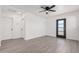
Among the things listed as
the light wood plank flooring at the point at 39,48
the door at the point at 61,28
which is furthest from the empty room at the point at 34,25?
the light wood plank flooring at the point at 39,48

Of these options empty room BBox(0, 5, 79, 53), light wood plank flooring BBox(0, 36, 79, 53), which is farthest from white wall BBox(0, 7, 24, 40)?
light wood plank flooring BBox(0, 36, 79, 53)

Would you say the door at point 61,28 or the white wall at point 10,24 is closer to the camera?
the white wall at point 10,24

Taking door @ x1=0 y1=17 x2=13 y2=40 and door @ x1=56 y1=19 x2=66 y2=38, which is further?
door @ x1=56 y1=19 x2=66 y2=38

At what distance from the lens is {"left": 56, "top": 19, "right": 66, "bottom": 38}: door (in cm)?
609

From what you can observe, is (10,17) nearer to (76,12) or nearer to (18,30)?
(18,30)

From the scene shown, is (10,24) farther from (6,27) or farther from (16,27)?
(16,27)

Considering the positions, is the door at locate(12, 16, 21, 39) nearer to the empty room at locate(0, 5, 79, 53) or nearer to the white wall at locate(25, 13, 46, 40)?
the empty room at locate(0, 5, 79, 53)

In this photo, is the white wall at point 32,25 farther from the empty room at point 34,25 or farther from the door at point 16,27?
the door at point 16,27

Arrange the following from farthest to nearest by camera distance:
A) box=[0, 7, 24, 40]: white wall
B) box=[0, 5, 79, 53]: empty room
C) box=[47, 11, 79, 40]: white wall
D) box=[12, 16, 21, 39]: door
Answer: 1. box=[12, 16, 21, 39]: door
2. box=[47, 11, 79, 40]: white wall
3. box=[0, 7, 24, 40]: white wall
4. box=[0, 5, 79, 53]: empty room

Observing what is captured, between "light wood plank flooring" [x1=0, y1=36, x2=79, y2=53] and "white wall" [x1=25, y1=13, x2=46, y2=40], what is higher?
"white wall" [x1=25, y1=13, x2=46, y2=40]

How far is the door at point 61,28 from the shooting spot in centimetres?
609
